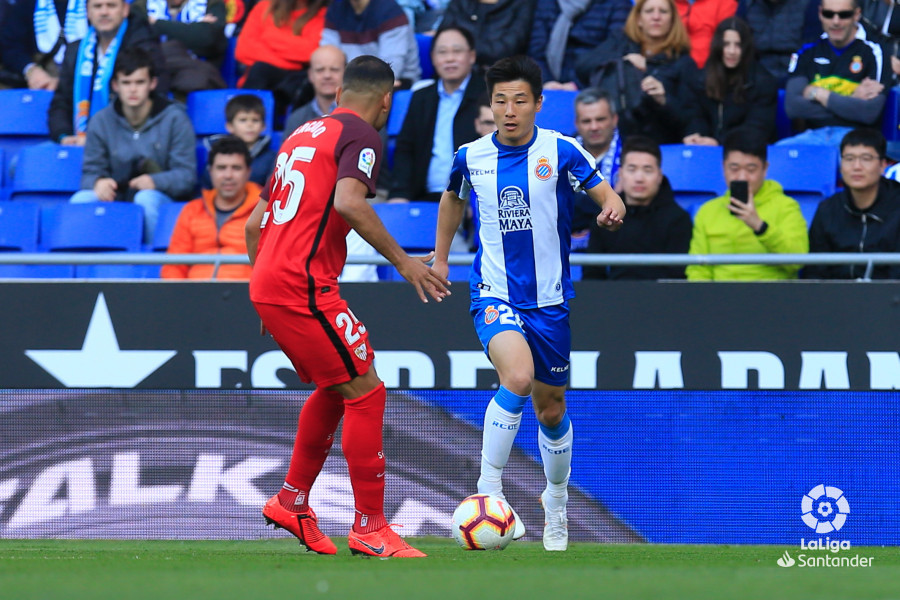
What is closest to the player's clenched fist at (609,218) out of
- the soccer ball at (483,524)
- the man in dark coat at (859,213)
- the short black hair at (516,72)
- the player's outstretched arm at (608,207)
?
the player's outstretched arm at (608,207)

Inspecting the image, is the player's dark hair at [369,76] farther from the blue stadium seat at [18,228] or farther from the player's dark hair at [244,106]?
the blue stadium seat at [18,228]

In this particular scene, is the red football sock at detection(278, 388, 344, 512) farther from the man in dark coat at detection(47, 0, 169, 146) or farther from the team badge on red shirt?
the man in dark coat at detection(47, 0, 169, 146)

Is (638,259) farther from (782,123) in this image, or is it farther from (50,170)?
(50,170)

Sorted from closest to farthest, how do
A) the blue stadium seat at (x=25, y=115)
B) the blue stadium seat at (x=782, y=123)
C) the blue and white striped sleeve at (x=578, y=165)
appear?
the blue and white striped sleeve at (x=578, y=165)
the blue stadium seat at (x=782, y=123)
the blue stadium seat at (x=25, y=115)

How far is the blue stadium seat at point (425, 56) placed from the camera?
10.5m

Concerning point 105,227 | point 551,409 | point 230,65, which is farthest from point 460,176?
point 230,65

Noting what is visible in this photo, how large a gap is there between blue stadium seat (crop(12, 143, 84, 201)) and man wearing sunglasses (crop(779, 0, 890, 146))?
5.72 metres

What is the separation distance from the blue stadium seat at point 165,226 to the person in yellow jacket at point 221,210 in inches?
11.1

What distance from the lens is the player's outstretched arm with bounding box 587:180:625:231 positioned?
5.38 m

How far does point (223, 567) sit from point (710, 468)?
3.43 m

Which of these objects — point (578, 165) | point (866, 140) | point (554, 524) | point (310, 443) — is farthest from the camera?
point (866, 140)

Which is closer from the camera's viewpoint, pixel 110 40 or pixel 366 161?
pixel 366 161

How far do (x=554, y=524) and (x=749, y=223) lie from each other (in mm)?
2565

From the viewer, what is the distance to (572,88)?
9516 millimetres
